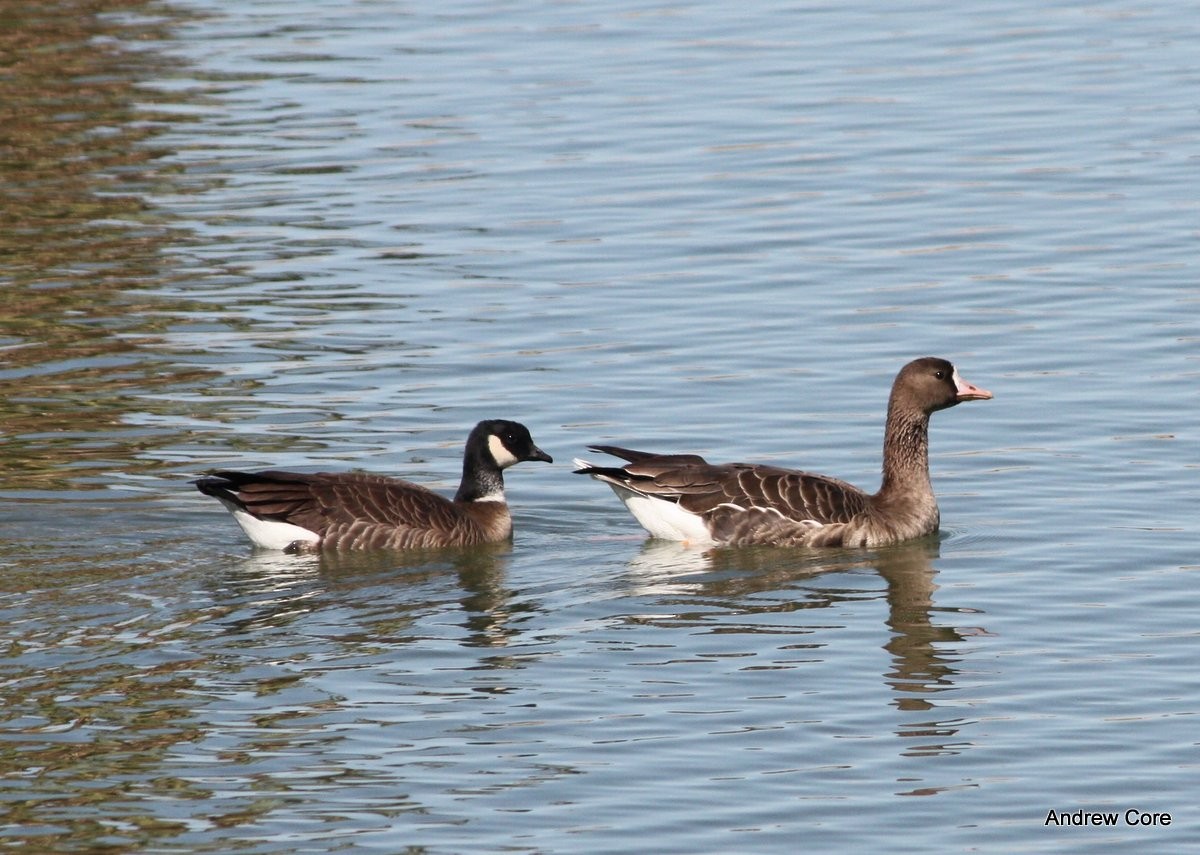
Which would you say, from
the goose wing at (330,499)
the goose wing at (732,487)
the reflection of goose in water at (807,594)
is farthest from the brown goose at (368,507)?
the reflection of goose in water at (807,594)

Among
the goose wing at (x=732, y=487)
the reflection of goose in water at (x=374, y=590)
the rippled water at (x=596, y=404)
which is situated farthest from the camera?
the goose wing at (x=732, y=487)

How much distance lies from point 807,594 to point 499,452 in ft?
9.32

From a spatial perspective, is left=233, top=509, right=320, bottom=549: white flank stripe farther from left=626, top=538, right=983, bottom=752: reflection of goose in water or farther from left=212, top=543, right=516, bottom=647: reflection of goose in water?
left=626, top=538, right=983, bottom=752: reflection of goose in water

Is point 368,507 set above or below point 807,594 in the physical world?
above

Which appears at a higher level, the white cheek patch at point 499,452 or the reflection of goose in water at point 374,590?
the white cheek patch at point 499,452

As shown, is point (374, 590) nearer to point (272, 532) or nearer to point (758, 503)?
A: point (272, 532)

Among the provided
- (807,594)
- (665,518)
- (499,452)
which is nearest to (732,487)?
(665,518)

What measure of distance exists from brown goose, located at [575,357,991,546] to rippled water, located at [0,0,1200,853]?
31cm

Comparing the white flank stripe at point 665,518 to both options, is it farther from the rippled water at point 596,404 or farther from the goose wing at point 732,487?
the rippled water at point 596,404

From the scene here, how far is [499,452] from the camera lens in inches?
642

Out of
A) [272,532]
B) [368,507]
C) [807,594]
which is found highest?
[368,507]

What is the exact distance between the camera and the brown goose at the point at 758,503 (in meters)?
15.8

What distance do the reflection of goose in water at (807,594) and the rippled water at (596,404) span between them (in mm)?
62

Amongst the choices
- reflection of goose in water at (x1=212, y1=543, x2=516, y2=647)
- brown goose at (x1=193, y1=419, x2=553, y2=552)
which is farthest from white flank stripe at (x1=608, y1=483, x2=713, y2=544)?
reflection of goose in water at (x1=212, y1=543, x2=516, y2=647)
